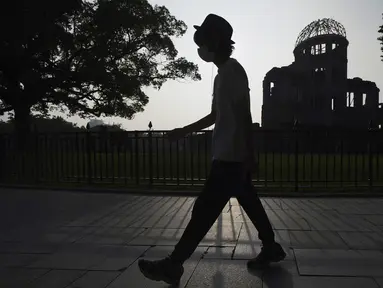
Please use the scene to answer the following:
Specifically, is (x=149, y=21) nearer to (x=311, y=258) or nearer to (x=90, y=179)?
(x=90, y=179)

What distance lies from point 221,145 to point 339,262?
5.33 feet

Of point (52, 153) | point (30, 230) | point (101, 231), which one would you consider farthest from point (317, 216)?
point (52, 153)

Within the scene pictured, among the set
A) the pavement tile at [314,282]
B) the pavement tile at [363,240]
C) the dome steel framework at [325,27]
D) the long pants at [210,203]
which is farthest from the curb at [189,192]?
the dome steel framework at [325,27]

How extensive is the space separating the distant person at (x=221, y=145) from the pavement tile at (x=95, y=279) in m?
0.42

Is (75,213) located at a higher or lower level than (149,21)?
lower

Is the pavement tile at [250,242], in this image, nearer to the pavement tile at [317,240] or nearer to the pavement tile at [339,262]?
the pavement tile at [317,240]

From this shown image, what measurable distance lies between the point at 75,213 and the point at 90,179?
312 centimetres

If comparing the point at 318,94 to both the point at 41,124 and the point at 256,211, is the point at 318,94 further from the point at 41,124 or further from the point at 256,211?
the point at 256,211

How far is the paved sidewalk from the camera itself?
3.10m

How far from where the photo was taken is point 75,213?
19.4 feet

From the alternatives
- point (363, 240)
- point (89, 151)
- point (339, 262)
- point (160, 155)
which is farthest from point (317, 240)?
point (89, 151)

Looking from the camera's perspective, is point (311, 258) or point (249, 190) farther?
point (311, 258)

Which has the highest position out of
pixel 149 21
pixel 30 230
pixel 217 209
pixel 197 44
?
pixel 149 21

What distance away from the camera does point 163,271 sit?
2.80 metres
